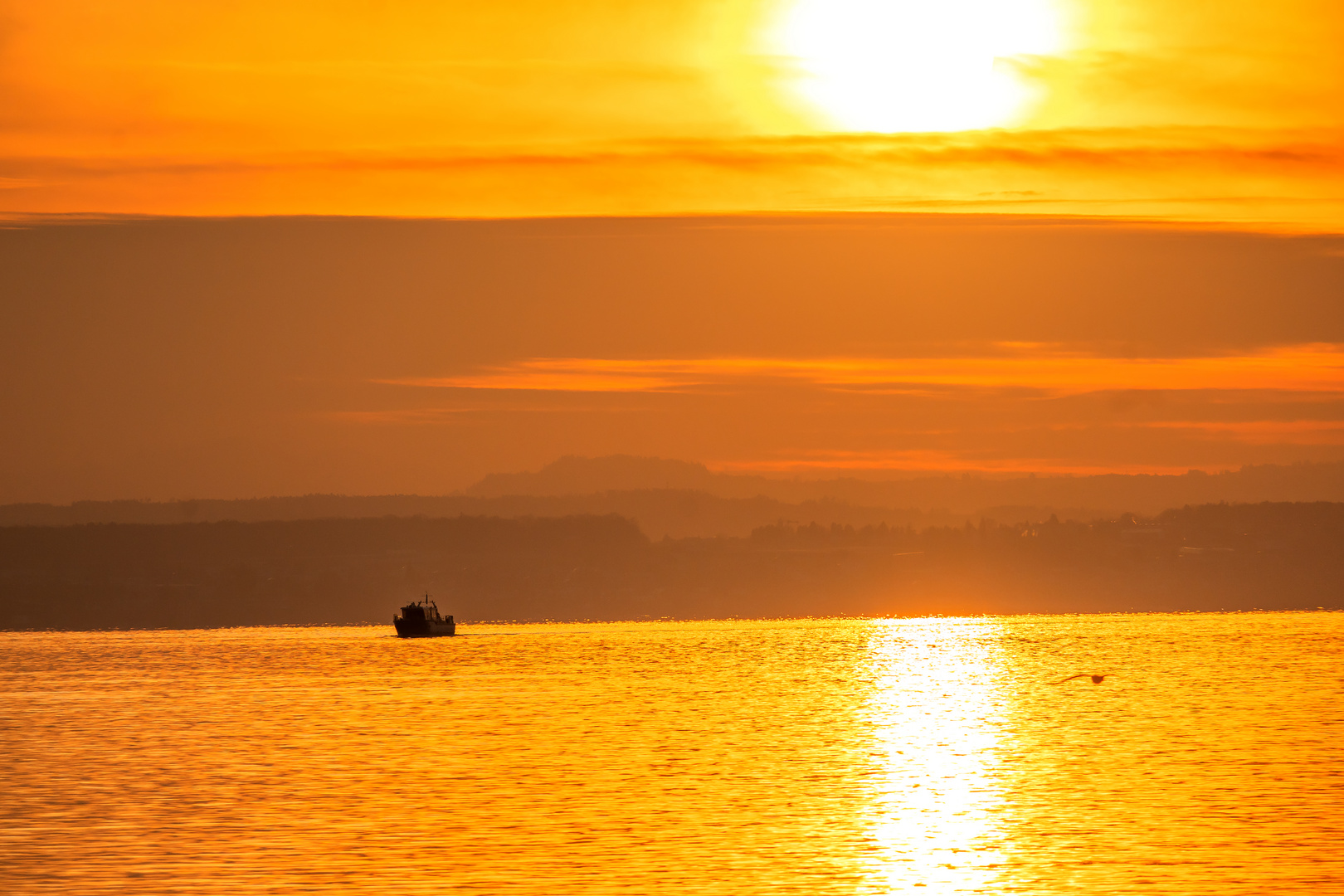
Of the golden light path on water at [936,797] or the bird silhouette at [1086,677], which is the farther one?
the bird silhouette at [1086,677]

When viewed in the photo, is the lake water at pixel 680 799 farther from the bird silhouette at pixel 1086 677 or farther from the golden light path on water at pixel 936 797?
the bird silhouette at pixel 1086 677

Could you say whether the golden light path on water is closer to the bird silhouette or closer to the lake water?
the lake water

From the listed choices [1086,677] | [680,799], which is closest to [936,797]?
[680,799]

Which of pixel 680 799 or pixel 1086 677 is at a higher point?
pixel 1086 677

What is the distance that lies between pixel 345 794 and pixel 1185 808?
35.8m

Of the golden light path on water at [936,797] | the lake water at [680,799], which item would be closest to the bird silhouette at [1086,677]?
the lake water at [680,799]

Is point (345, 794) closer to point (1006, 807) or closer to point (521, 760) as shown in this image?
point (521, 760)

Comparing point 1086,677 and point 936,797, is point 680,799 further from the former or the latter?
point 1086,677

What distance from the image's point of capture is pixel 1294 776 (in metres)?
75.9

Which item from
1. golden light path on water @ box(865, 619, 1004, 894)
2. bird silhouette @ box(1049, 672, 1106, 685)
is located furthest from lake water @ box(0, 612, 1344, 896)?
bird silhouette @ box(1049, 672, 1106, 685)

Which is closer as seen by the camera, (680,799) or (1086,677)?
(680,799)

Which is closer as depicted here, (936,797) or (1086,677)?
(936,797)

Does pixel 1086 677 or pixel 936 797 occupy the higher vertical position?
pixel 1086 677

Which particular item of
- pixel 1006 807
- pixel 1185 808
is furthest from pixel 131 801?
pixel 1185 808
